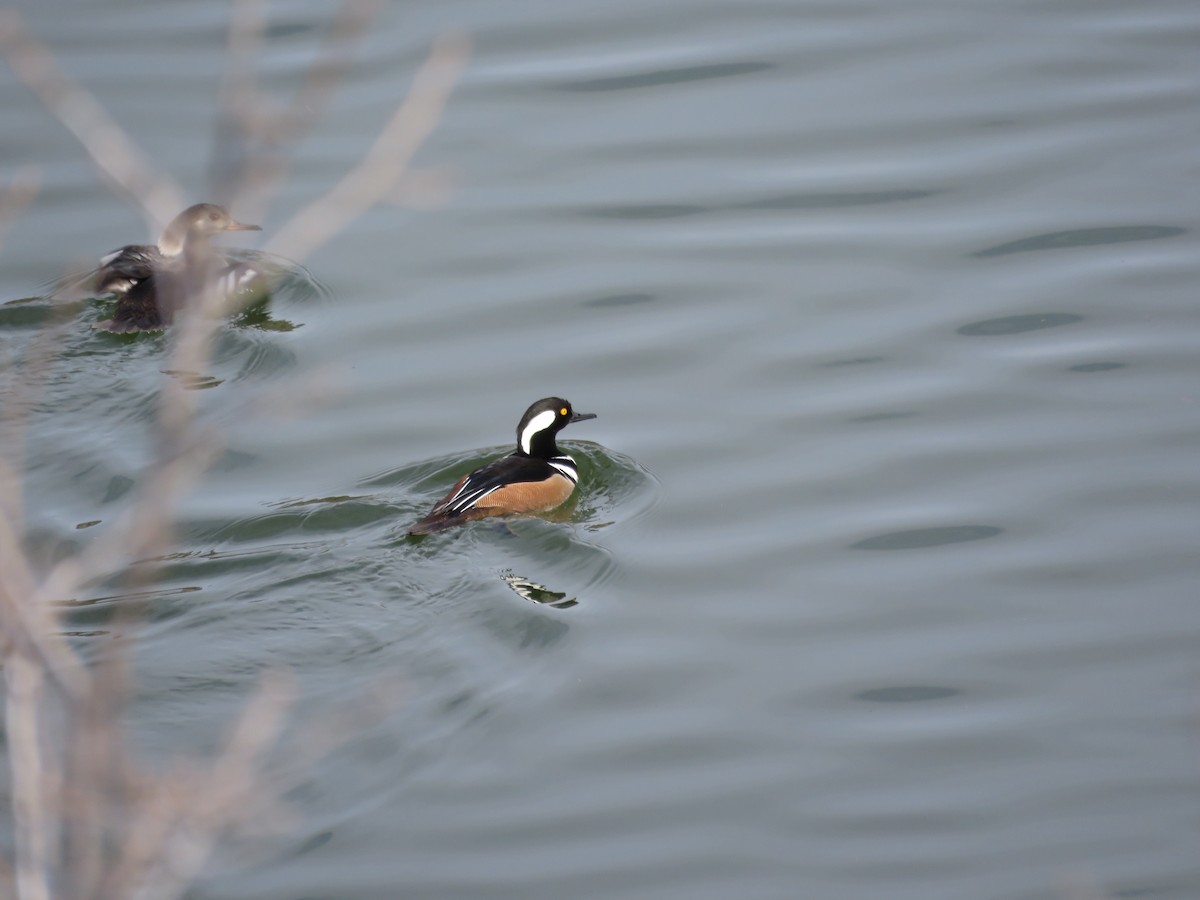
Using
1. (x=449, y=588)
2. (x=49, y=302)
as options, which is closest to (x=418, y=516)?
(x=449, y=588)

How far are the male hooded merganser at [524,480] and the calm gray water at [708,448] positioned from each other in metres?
0.16

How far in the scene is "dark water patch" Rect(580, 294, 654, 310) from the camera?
34.0 ft

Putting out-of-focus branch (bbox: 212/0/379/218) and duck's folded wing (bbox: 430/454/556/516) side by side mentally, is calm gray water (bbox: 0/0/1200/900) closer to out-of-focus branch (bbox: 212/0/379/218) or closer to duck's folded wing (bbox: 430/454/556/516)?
duck's folded wing (bbox: 430/454/556/516)

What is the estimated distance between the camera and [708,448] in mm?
8773

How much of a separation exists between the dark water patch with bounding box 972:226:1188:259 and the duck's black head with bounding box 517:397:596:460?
3.47 meters

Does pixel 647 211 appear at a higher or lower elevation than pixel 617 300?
higher

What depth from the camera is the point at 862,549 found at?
25.5ft

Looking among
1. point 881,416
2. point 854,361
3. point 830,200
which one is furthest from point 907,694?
point 830,200

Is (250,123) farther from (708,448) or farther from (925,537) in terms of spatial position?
(708,448)

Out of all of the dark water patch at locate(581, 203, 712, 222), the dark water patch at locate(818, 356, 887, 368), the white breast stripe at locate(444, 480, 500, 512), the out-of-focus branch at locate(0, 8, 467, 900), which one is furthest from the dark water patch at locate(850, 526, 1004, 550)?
the out-of-focus branch at locate(0, 8, 467, 900)

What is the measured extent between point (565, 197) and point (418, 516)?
153 inches

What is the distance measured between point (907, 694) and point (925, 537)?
55.0 inches

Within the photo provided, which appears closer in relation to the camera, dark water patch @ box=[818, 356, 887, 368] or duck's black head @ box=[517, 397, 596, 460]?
duck's black head @ box=[517, 397, 596, 460]

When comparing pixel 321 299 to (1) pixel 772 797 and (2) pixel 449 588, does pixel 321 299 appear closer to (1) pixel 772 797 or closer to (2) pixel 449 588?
(2) pixel 449 588
